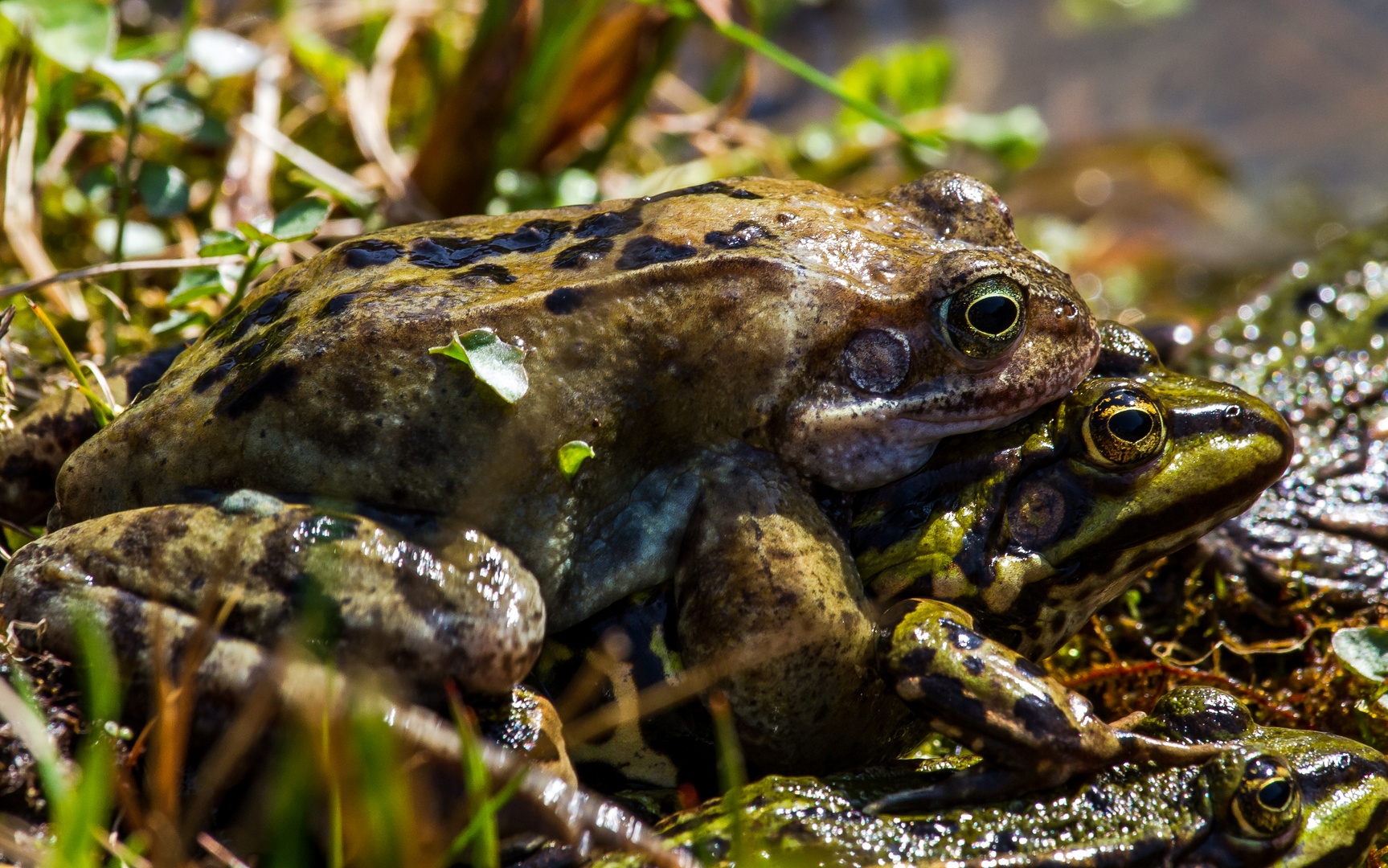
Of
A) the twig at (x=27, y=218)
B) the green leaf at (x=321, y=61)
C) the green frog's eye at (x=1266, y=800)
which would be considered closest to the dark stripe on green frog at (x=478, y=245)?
the twig at (x=27, y=218)

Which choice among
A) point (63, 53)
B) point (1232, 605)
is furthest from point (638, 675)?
point (63, 53)

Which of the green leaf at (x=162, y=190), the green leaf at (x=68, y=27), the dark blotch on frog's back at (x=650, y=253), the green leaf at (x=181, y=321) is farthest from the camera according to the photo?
the green leaf at (x=162, y=190)

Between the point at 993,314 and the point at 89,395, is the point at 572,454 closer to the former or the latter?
the point at 993,314

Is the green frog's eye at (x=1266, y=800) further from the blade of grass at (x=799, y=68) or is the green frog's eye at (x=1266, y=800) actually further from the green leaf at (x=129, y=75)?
the green leaf at (x=129, y=75)

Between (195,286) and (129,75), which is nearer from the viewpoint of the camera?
(195,286)

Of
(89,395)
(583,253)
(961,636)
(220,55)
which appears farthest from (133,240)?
(961,636)

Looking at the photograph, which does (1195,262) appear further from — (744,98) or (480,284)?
(480,284)

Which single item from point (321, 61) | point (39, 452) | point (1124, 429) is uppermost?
point (1124, 429)

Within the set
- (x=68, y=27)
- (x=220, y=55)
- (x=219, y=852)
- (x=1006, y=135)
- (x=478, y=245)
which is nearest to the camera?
(x=219, y=852)
